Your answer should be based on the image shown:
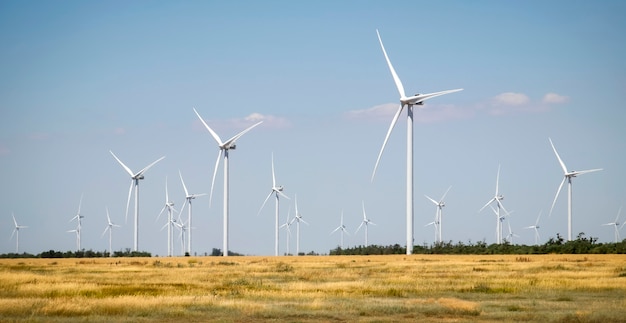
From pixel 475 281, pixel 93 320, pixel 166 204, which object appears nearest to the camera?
pixel 93 320

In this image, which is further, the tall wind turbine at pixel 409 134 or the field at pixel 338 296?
the tall wind turbine at pixel 409 134

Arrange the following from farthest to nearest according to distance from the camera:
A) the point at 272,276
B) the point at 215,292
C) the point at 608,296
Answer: the point at 272,276, the point at 215,292, the point at 608,296

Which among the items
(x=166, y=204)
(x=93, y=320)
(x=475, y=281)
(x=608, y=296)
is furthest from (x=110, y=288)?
(x=166, y=204)

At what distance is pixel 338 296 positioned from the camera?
4762cm

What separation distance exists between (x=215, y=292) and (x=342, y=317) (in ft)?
46.5

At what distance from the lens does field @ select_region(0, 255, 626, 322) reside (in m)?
38.0

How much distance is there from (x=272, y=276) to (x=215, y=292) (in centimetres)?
1941

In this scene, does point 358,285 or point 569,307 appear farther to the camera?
point 358,285

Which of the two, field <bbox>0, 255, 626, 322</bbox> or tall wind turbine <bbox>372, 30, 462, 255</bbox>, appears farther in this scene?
tall wind turbine <bbox>372, 30, 462, 255</bbox>

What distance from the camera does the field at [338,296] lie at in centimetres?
3800

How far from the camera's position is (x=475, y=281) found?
59281mm

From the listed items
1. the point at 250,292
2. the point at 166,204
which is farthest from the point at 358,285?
the point at 166,204

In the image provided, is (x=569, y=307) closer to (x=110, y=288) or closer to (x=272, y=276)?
(x=110, y=288)

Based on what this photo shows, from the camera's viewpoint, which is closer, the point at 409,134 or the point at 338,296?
the point at 338,296
